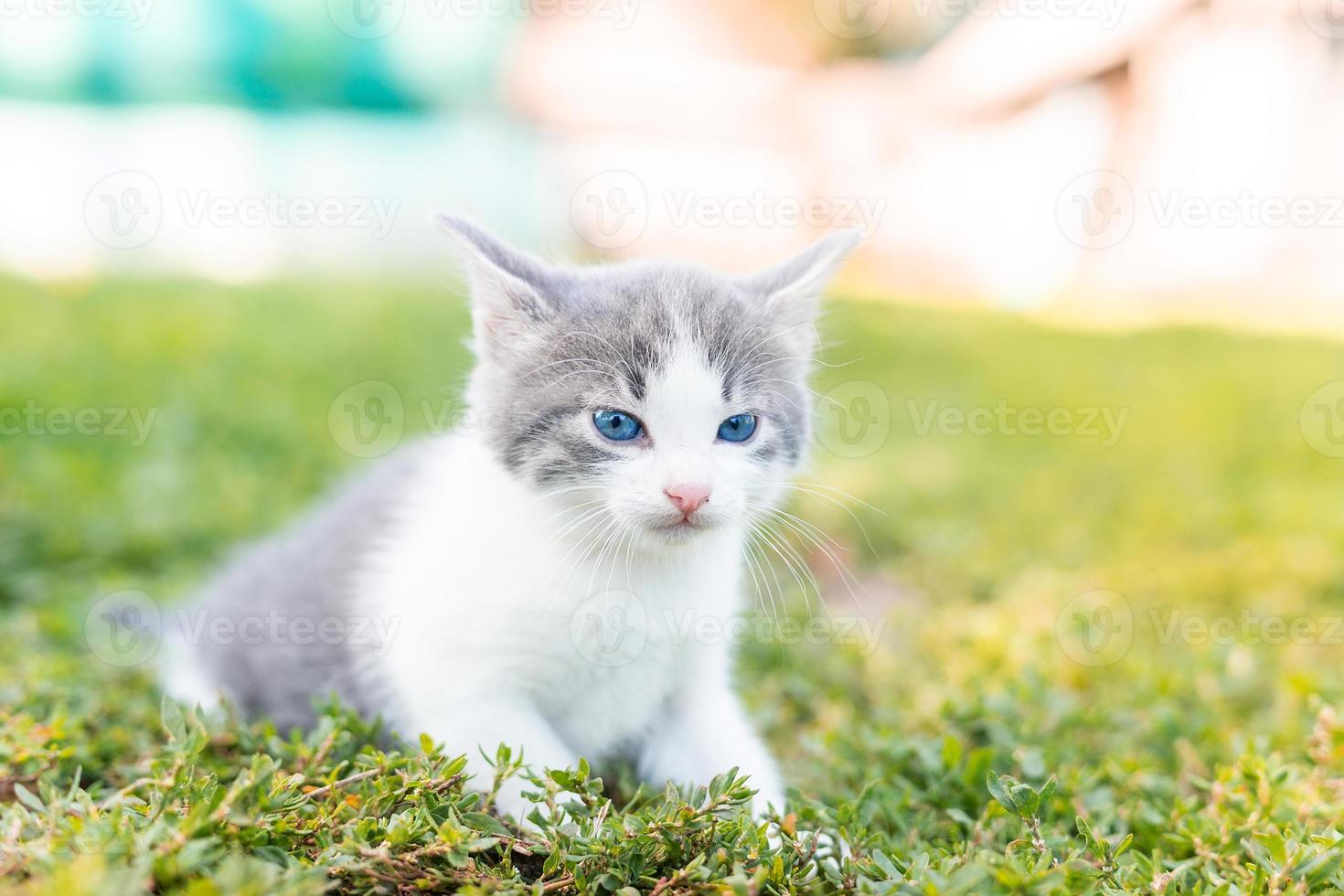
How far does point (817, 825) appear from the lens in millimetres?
2023

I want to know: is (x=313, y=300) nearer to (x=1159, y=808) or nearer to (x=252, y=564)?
(x=252, y=564)

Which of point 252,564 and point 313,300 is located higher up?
point 313,300

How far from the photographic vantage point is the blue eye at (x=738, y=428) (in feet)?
7.64

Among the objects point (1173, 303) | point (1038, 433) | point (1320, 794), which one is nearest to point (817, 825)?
point (1320, 794)

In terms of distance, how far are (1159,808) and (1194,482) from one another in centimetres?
329
